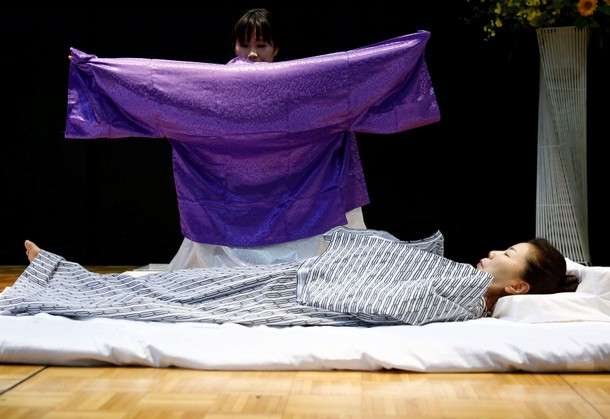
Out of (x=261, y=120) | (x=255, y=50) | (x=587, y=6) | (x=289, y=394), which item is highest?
(x=587, y=6)

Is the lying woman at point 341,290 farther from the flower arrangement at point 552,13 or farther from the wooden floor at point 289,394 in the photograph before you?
the flower arrangement at point 552,13

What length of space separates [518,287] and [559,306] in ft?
0.51

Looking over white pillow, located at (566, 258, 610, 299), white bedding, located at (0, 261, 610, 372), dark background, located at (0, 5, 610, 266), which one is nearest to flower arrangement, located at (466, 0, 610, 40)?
dark background, located at (0, 5, 610, 266)

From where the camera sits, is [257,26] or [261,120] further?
[257,26]

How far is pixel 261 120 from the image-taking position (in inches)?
123

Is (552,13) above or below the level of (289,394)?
above

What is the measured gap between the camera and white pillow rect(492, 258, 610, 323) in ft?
6.56

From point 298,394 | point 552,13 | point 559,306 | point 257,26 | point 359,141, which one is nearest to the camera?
point 298,394

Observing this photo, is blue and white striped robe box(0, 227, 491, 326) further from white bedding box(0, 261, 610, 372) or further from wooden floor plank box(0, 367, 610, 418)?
wooden floor plank box(0, 367, 610, 418)

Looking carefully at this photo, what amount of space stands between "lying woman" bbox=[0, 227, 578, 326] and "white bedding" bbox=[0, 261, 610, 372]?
11cm

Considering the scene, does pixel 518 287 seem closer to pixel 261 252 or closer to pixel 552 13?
pixel 261 252

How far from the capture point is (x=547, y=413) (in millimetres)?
1394

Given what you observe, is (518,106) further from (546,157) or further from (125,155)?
(125,155)

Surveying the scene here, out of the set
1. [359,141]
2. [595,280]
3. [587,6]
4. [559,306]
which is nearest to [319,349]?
[559,306]
